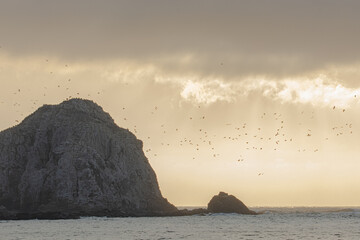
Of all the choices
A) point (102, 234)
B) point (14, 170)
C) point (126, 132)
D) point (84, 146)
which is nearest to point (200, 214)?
point (126, 132)

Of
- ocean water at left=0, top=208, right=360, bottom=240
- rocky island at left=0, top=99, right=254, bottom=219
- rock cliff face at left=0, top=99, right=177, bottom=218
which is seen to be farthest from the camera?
rock cliff face at left=0, top=99, right=177, bottom=218

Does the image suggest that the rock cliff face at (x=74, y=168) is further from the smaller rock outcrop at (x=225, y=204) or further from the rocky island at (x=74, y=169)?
the smaller rock outcrop at (x=225, y=204)

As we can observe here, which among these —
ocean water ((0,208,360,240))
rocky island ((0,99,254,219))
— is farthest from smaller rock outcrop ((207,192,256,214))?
ocean water ((0,208,360,240))

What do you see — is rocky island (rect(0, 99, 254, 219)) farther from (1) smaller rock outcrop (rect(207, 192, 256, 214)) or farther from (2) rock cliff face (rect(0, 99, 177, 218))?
(1) smaller rock outcrop (rect(207, 192, 256, 214))

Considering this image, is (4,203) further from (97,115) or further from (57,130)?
(97,115)

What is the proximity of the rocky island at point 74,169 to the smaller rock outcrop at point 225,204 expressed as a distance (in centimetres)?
1979

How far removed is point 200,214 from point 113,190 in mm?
38706

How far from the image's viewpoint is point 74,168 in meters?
156

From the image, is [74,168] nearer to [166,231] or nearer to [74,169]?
[74,169]

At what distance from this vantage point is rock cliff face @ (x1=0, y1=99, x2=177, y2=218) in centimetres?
15400

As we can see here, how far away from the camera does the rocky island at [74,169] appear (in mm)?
153875

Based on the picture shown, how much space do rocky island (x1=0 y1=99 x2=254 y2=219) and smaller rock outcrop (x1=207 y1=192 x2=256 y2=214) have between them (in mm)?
19793

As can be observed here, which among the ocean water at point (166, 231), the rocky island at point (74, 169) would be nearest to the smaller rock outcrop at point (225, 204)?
the rocky island at point (74, 169)

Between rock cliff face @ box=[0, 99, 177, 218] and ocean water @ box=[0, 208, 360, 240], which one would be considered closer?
ocean water @ box=[0, 208, 360, 240]
